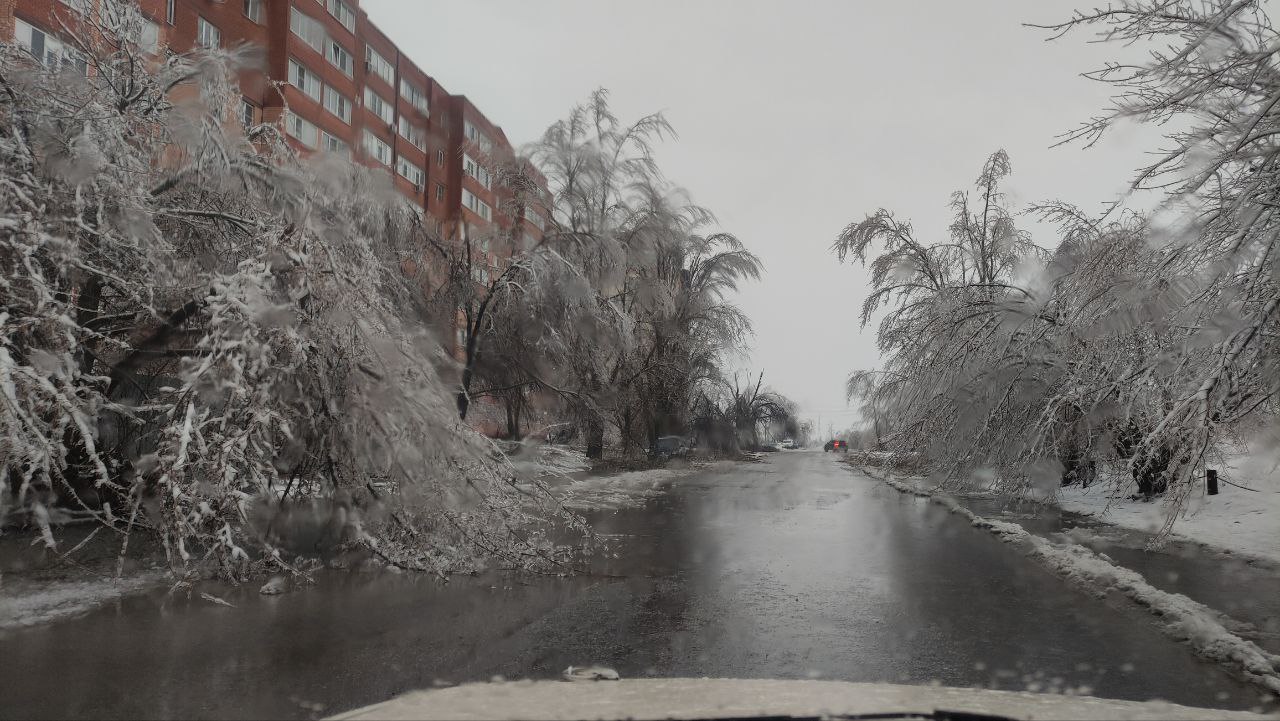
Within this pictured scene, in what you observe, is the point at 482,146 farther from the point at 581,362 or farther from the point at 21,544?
the point at 21,544

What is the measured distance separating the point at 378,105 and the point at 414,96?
2.82 meters

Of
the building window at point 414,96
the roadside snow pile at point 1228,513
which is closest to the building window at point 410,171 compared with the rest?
the building window at point 414,96

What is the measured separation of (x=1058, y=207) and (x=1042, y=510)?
6.16m

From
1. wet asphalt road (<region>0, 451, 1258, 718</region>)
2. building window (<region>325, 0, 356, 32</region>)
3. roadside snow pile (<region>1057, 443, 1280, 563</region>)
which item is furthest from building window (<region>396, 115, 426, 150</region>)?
wet asphalt road (<region>0, 451, 1258, 718</region>)

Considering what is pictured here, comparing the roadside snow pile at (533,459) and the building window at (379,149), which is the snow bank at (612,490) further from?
the building window at (379,149)

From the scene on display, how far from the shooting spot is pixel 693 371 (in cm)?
3625

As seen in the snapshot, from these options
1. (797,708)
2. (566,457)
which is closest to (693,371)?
(566,457)

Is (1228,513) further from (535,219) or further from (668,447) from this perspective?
(668,447)

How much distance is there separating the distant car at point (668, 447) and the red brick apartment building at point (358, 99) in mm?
11810

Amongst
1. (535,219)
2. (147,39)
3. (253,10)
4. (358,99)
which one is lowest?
(147,39)

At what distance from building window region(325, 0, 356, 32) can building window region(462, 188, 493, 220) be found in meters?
13.3

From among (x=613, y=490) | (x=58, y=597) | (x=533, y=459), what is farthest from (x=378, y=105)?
(x=58, y=597)

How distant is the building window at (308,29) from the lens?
3275 cm

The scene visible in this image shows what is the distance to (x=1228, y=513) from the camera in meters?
13.1
